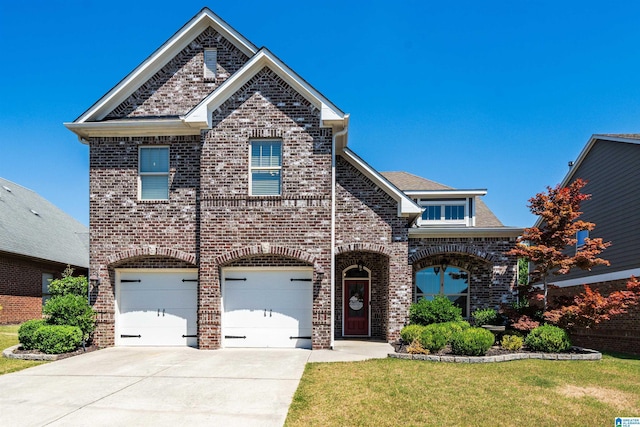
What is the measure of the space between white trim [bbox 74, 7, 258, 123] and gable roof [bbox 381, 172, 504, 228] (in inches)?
356

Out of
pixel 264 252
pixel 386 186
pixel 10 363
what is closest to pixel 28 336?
pixel 10 363

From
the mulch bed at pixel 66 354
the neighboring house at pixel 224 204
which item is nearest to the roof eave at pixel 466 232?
the neighboring house at pixel 224 204

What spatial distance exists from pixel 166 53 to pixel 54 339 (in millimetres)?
8876

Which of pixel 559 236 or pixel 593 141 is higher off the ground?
pixel 593 141

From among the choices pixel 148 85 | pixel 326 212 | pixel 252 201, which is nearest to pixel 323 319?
pixel 326 212

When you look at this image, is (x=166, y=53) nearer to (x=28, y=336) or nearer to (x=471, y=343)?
(x=28, y=336)

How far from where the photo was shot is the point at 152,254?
13.4m

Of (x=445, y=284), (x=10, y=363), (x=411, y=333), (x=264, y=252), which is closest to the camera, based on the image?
(x=10, y=363)

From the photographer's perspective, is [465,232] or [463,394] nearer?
[463,394]

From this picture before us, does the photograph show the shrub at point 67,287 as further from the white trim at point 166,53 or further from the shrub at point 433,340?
the shrub at point 433,340

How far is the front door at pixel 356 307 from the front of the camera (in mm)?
16781

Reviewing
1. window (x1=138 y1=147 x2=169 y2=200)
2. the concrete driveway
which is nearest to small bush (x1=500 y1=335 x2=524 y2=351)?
the concrete driveway

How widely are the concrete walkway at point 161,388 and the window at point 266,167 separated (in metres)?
4.57

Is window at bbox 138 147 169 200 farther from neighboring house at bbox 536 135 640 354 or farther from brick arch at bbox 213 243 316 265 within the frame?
neighboring house at bbox 536 135 640 354
